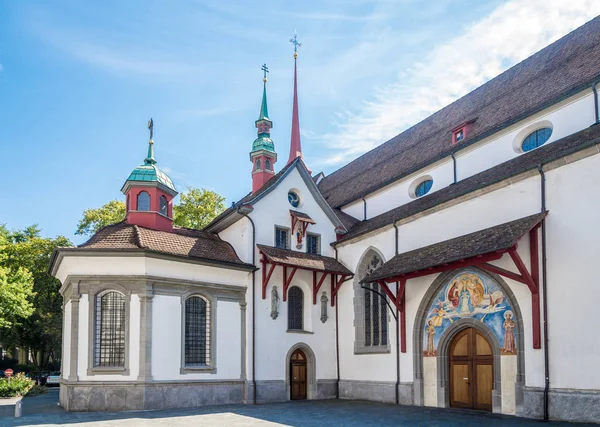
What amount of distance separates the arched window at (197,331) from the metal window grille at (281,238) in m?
4.21

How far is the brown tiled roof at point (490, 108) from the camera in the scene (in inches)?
755

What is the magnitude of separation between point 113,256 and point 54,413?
5.41 m

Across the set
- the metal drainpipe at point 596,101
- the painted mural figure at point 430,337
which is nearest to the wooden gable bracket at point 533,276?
the metal drainpipe at point 596,101

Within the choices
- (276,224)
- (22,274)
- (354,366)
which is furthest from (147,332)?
(22,274)

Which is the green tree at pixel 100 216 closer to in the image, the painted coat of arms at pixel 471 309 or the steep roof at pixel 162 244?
the steep roof at pixel 162 244

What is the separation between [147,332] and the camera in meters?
19.1

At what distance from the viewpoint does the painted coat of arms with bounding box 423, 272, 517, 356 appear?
16.4 metres

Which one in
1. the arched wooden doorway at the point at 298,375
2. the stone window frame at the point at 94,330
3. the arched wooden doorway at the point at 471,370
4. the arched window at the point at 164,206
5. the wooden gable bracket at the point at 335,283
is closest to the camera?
the arched wooden doorway at the point at 471,370

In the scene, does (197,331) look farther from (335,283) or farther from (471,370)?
(471,370)

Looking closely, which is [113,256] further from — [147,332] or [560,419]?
[560,419]

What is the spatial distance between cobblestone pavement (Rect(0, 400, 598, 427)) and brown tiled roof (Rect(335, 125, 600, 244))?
22.6 ft

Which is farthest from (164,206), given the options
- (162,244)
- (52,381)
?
(52,381)

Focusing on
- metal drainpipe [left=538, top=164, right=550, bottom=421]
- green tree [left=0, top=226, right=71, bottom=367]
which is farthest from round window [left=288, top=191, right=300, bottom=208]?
green tree [left=0, top=226, right=71, bottom=367]

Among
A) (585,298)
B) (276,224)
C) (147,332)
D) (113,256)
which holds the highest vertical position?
(276,224)
